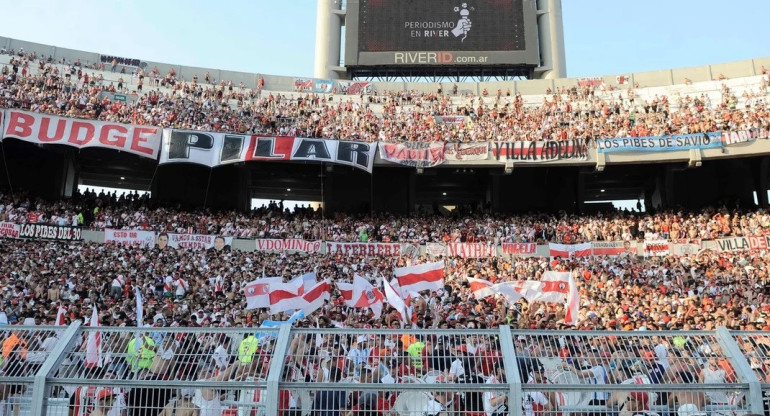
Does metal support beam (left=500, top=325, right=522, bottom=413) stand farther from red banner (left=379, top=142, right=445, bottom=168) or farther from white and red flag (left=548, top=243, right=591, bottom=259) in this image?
red banner (left=379, top=142, right=445, bottom=168)

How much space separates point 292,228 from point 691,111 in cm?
2150

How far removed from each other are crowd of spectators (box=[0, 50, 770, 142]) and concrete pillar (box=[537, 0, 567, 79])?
3328 millimetres

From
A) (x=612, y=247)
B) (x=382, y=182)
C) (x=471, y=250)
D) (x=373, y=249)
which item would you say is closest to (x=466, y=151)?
(x=471, y=250)

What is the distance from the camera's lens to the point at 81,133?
31828mm

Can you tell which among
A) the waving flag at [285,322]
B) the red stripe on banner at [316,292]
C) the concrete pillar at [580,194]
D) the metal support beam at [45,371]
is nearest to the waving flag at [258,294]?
the red stripe on banner at [316,292]

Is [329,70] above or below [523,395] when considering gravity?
above

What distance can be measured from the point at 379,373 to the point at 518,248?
83.7ft

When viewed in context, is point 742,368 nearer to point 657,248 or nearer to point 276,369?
point 276,369

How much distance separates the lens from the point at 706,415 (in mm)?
6008

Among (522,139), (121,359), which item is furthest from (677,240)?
(121,359)

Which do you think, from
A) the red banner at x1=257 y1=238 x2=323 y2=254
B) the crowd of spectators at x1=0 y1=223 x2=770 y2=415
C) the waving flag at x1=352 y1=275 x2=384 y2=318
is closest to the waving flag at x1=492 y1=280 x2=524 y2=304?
the crowd of spectators at x1=0 y1=223 x2=770 y2=415

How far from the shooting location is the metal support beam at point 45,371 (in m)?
5.89

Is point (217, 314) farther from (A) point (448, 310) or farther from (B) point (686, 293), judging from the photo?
(B) point (686, 293)

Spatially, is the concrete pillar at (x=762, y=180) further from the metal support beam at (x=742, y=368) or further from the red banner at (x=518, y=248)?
the metal support beam at (x=742, y=368)
